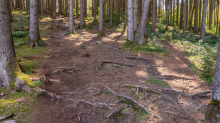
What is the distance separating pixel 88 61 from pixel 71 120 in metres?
4.70

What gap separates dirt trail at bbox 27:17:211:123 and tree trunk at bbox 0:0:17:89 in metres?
1.20

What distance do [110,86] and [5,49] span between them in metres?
3.66

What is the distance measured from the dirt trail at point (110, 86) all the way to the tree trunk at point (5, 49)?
3.93ft

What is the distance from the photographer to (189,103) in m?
5.38

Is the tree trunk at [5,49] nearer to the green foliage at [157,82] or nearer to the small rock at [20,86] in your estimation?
the small rock at [20,86]

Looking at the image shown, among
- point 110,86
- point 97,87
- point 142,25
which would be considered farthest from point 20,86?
point 142,25

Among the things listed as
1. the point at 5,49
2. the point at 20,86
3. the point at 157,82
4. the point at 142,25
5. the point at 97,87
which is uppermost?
the point at 142,25

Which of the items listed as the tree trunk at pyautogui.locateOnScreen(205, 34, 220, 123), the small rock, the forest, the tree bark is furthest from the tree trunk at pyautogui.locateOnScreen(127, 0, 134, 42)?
the small rock

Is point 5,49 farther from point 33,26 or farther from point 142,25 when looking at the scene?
point 142,25

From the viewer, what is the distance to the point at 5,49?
476 cm

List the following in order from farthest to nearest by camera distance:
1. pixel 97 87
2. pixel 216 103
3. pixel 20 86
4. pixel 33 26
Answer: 1. pixel 33 26
2. pixel 97 87
3. pixel 20 86
4. pixel 216 103

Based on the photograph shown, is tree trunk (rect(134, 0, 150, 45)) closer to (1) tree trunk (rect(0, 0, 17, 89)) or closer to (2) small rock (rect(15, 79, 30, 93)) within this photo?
(1) tree trunk (rect(0, 0, 17, 89))

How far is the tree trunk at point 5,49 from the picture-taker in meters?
4.63

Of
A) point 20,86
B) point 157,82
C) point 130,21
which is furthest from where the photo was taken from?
point 130,21
